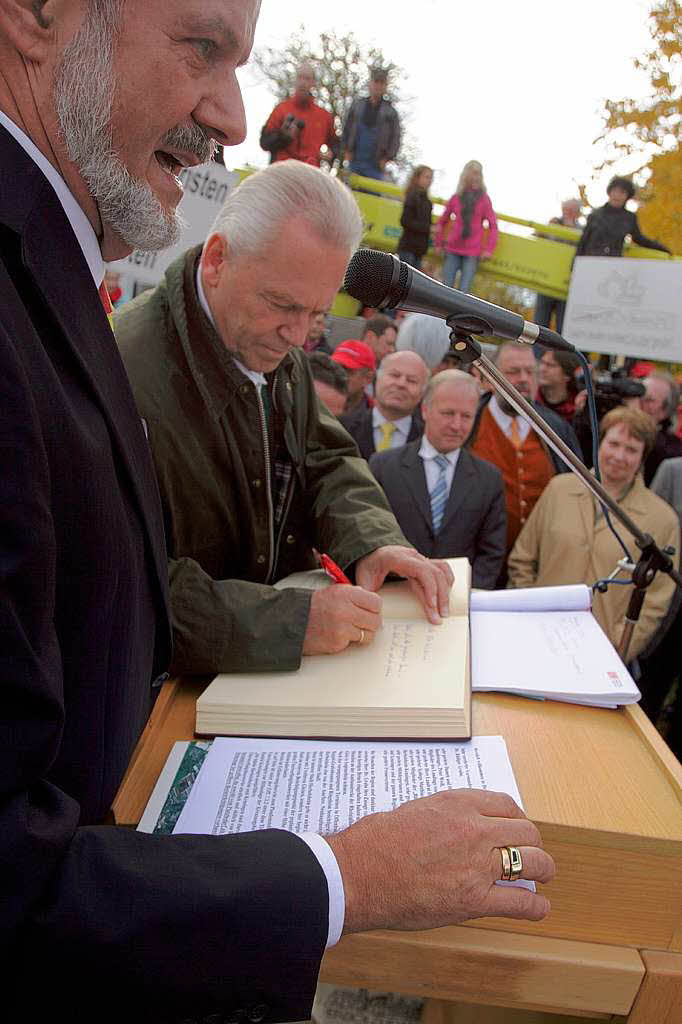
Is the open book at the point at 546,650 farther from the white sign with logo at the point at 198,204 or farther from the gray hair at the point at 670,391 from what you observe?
the gray hair at the point at 670,391

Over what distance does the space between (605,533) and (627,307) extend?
3063mm

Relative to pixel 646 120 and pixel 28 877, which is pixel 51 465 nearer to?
pixel 28 877

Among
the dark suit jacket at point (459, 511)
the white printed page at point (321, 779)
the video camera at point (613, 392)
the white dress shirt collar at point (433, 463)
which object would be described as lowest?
the dark suit jacket at point (459, 511)

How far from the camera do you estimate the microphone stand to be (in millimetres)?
1419

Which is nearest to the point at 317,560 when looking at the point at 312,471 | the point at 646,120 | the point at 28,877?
the point at 312,471

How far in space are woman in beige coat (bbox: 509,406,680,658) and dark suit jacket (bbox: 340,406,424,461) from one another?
3.04 feet

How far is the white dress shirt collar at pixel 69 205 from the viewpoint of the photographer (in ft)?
2.71

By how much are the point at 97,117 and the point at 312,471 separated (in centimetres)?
121

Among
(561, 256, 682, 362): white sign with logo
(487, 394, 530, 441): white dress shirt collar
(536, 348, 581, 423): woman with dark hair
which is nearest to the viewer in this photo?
(487, 394, 530, 441): white dress shirt collar

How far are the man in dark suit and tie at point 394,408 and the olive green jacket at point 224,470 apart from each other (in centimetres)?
232

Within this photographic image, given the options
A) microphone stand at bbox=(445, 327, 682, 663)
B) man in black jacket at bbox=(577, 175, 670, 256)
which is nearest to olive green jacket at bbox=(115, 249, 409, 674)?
microphone stand at bbox=(445, 327, 682, 663)

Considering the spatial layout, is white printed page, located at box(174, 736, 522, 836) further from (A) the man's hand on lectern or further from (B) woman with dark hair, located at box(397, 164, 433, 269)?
(B) woman with dark hair, located at box(397, 164, 433, 269)

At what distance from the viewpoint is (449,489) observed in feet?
11.8

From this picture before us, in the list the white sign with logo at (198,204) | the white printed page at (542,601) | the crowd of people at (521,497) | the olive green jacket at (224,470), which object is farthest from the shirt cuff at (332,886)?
the white sign with logo at (198,204)
